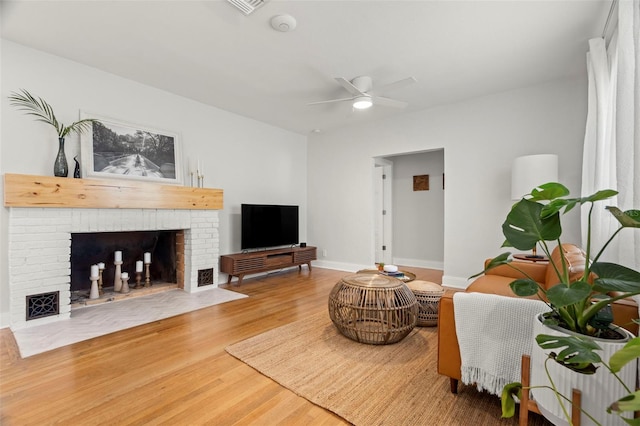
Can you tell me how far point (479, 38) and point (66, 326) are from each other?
4637mm

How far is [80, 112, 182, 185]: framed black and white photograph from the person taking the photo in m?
3.24

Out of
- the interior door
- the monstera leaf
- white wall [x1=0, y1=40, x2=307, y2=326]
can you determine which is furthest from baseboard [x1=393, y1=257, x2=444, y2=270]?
the monstera leaf

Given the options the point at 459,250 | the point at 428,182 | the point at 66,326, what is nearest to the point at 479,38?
the point at 459,250

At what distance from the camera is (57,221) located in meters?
2.88

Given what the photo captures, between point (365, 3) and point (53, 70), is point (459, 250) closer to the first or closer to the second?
point (365, 3)

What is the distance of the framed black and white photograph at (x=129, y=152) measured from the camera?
3.24 meters

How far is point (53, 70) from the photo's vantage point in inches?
120

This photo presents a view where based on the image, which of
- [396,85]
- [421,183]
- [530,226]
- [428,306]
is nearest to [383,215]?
[421,183]

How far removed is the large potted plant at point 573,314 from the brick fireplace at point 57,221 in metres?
3.60

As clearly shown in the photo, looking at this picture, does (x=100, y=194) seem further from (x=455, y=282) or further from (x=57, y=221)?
(x=455, y=282)

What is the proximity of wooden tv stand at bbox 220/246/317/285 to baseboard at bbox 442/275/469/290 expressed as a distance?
7.43ft

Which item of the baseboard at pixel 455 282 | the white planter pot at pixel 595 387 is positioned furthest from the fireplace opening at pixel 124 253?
the white planter pot at pixel 595 387

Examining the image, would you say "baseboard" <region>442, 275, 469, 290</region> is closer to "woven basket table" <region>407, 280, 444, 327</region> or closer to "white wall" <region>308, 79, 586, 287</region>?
"white wall" <region>308, 79, 586, 287</region>

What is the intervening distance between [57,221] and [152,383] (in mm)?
2090
